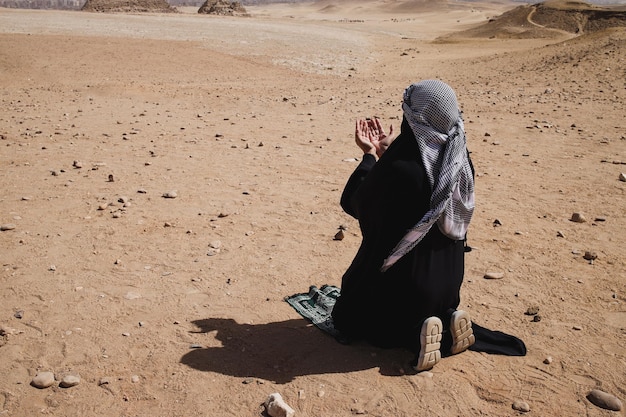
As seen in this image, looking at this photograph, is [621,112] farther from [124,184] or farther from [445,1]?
[445,1]

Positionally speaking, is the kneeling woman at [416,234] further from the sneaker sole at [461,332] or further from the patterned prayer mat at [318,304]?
the patterned prayer mat at [318,304]

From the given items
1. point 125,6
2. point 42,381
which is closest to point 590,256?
point 42,381

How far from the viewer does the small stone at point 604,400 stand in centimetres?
293

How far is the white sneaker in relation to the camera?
2.98 m

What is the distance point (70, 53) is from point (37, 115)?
293 inches

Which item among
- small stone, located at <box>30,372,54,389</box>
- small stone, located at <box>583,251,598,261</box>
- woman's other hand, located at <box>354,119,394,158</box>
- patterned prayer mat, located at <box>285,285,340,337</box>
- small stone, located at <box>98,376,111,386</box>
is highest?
woman's other hand, located at <box>354,119,394,158</box>

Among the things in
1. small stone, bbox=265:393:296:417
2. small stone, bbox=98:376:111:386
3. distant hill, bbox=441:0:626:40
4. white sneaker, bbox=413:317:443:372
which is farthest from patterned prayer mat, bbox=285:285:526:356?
distant hill, bbox=441:0:626:40

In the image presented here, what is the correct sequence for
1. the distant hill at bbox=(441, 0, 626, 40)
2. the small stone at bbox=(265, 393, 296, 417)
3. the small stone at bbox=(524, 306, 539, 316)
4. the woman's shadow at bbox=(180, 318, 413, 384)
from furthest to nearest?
1. the distant hill at bbox=(441, 0, 626, 40)
2. the small stone at bbox=(524, 306, 539, 316)
3. the woman's shadow at bbox=(180, 318, 413, 384)
4. the small stone at bbox=(265, 393, 296, 417)

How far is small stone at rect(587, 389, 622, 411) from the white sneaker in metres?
0.82

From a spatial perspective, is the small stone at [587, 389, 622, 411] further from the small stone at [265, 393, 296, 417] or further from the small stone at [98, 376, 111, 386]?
the small stone at [98, 376, 111, 386]

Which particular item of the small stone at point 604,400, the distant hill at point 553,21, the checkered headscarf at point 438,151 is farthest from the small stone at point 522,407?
the distant hill at point 553,21

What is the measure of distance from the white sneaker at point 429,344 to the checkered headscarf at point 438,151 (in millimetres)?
396

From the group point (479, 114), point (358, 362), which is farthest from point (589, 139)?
point (358, 362)

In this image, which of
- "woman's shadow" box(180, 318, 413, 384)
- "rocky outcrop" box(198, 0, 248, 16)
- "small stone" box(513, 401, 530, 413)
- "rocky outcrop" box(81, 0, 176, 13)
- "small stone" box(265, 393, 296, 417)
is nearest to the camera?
"small stone" box(265, 393, 296, 417)
